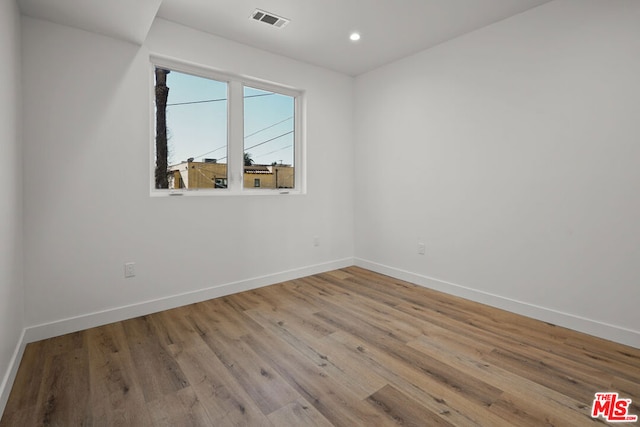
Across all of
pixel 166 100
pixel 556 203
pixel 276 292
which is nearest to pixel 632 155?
pixel 556 203

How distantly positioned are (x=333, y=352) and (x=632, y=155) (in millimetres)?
2511

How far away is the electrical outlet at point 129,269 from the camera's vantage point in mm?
2695

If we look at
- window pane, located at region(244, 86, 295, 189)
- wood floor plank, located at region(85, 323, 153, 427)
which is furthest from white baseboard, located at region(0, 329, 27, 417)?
window pane, located at region(244, 86, 295, 189)

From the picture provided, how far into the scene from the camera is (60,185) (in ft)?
7.93

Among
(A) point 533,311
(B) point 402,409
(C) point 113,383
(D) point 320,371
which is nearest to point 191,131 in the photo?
(C) point 113,383

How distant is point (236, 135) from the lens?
3400mm

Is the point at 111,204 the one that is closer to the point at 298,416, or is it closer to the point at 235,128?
the point at 235,128

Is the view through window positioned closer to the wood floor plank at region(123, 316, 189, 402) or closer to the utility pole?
the utility pole

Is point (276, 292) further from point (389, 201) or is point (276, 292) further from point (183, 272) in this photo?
point (389, 201)

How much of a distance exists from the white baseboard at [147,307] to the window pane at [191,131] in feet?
3.49

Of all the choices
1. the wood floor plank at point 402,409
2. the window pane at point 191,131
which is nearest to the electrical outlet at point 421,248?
the wood floor plank at point 402,409

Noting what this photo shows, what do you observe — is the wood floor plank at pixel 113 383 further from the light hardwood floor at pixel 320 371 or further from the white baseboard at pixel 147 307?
the white baseboard at pixel 147 307

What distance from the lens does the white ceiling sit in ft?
7.29

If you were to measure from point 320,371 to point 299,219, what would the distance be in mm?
2142
